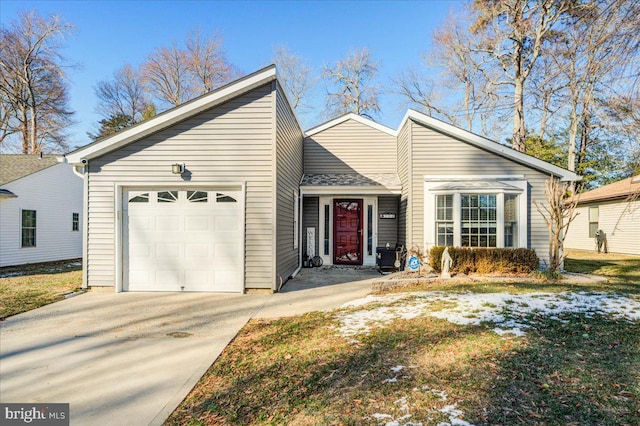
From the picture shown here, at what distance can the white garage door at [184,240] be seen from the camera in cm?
677

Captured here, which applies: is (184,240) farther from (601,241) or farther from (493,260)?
(601,241)

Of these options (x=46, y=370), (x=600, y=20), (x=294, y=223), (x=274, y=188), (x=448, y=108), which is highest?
(x=448, y=108)

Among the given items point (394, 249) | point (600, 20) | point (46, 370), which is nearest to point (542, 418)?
point (46, 370)

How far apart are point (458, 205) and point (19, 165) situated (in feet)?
51.1

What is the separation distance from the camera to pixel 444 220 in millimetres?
8445

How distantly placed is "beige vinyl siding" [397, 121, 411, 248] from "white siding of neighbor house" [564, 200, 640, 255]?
7.35 metres

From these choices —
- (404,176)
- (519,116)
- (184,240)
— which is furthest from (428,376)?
(519,116)

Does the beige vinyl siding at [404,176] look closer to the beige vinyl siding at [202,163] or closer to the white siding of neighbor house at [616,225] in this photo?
the beige vinyl siding at [202,163]

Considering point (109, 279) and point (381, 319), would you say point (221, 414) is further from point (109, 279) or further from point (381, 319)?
point (109, 279)

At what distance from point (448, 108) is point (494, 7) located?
235 inches

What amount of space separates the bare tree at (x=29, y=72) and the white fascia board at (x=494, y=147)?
22089 mm

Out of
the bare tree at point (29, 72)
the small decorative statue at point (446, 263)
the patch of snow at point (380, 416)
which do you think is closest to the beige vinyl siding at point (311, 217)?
the small decorative statue at point (446, 263)

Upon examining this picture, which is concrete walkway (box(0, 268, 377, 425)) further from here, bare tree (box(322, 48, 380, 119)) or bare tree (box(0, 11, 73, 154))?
bare tree (box(0, 11, 73, 154))

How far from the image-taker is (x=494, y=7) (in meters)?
15.9
